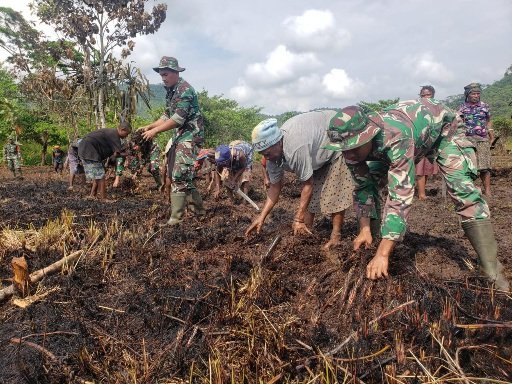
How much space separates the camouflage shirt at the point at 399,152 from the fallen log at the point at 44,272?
2.26 metres

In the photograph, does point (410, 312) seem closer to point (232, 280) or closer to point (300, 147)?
point (232, 280)

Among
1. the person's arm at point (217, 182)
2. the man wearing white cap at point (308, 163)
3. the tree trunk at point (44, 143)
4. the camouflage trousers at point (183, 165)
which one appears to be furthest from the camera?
the tree trunk at point (44, 143)

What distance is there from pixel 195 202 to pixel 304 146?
2241mm

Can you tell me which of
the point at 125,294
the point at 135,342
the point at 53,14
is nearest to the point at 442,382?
the point at 135,342

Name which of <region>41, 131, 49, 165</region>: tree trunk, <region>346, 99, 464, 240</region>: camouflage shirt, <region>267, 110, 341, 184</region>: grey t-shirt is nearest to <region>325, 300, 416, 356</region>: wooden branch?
<region>346, 99, 464, 240</region>: camouflage shirt

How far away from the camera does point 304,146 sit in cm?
298

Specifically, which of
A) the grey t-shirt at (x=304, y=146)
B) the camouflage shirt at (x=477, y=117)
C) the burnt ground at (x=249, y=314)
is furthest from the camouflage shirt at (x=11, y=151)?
the camouflage shirt at (x=477, y=117)

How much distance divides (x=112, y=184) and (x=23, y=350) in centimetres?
617

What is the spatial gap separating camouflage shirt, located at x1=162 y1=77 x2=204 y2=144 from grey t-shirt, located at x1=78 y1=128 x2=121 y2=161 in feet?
7.51

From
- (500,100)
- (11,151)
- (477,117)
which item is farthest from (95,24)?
(500,100)

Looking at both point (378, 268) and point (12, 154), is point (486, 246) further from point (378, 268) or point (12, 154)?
point (12, 154)

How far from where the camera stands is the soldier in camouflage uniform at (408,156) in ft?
7.08

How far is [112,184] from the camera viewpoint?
311 inches

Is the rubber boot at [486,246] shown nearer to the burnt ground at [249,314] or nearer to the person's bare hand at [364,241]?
the burnt ground at [249,314]
